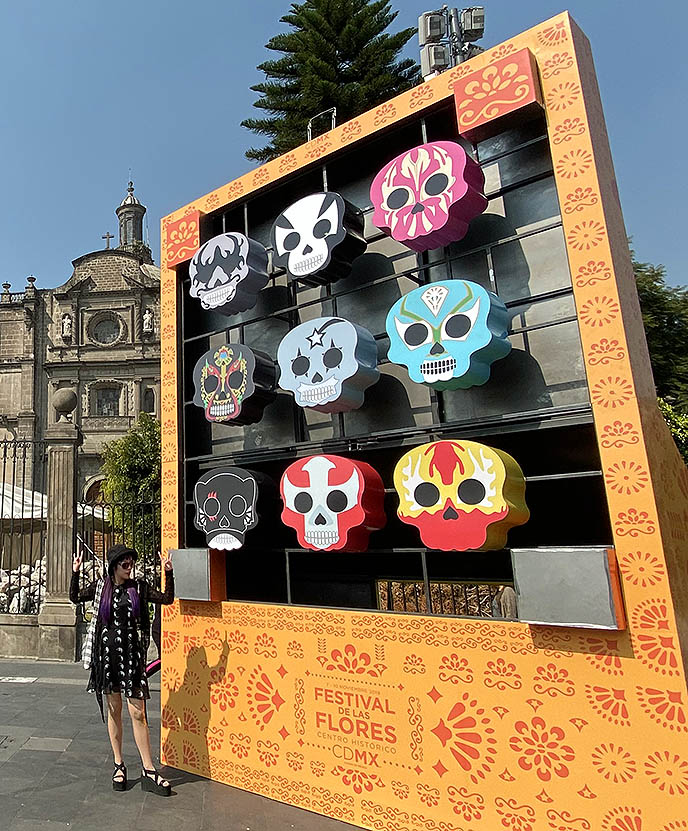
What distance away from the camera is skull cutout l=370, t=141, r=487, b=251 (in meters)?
3.73

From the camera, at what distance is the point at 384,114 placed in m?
4.35

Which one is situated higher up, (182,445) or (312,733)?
(182,445)

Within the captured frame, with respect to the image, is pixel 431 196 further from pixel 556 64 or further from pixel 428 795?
pixel 428 795

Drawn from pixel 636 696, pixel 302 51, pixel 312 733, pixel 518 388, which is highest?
pixel 302 51

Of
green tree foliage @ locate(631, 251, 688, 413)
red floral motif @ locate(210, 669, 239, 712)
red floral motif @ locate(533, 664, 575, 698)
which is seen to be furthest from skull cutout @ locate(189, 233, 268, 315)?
green tree foliage @ locate(631, 251, 688, 413)

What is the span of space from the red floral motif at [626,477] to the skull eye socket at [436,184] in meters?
2.00

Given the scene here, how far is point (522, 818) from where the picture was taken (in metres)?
3.17

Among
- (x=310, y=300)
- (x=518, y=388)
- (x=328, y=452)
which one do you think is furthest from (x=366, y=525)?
(x=310, y=300)

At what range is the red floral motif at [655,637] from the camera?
2865 mm

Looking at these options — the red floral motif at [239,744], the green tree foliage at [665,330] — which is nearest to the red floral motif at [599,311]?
the red floral motif at [239,744]

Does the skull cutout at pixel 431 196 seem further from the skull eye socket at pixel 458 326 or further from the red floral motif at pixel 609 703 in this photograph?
the red floral motif at pixel 609 703

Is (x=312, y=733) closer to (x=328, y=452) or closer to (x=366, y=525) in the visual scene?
(x=366, y=525)

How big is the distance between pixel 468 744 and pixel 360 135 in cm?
414

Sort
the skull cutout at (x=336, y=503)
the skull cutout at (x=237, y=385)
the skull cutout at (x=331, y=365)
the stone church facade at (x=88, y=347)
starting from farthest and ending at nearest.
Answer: the stone church facade at (x=88, y=347) → the skull cutout at (x=237, y=385) → the skull cutout at (x=331, y=365) → the skull cutout at (x=336, y=503)
